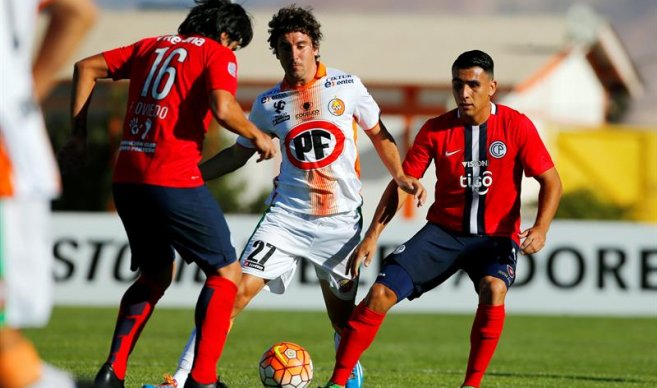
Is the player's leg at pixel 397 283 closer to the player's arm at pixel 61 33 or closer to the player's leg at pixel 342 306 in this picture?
the player's leg at pixel 342 306

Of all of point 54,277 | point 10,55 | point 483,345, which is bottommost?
point 54,277

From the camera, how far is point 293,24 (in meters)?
8.15


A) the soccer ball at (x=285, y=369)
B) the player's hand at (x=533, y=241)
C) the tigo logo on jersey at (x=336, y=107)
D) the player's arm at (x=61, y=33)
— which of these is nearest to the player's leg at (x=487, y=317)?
the player's hand at (x=533, y=241)

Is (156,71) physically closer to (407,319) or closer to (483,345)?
(483,345)

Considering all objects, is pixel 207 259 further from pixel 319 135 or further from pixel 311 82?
pixel 311 82

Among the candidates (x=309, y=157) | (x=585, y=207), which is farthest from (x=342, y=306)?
(x=585, y=207)

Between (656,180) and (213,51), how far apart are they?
32556mm

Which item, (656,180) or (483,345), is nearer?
Result: (483,345)

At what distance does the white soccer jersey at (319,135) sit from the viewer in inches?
326

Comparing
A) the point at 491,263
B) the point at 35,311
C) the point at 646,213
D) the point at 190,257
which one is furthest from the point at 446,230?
the point at 646,213

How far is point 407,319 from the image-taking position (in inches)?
697

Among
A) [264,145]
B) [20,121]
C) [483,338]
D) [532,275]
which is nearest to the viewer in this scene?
[20,121]

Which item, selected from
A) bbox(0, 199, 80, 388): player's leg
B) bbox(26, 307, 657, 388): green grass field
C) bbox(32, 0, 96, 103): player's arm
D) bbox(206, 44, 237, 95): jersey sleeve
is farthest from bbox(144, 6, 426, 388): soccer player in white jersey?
bbox(0, 199, 80, 388): player's leg

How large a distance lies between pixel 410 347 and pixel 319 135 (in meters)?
5.43
